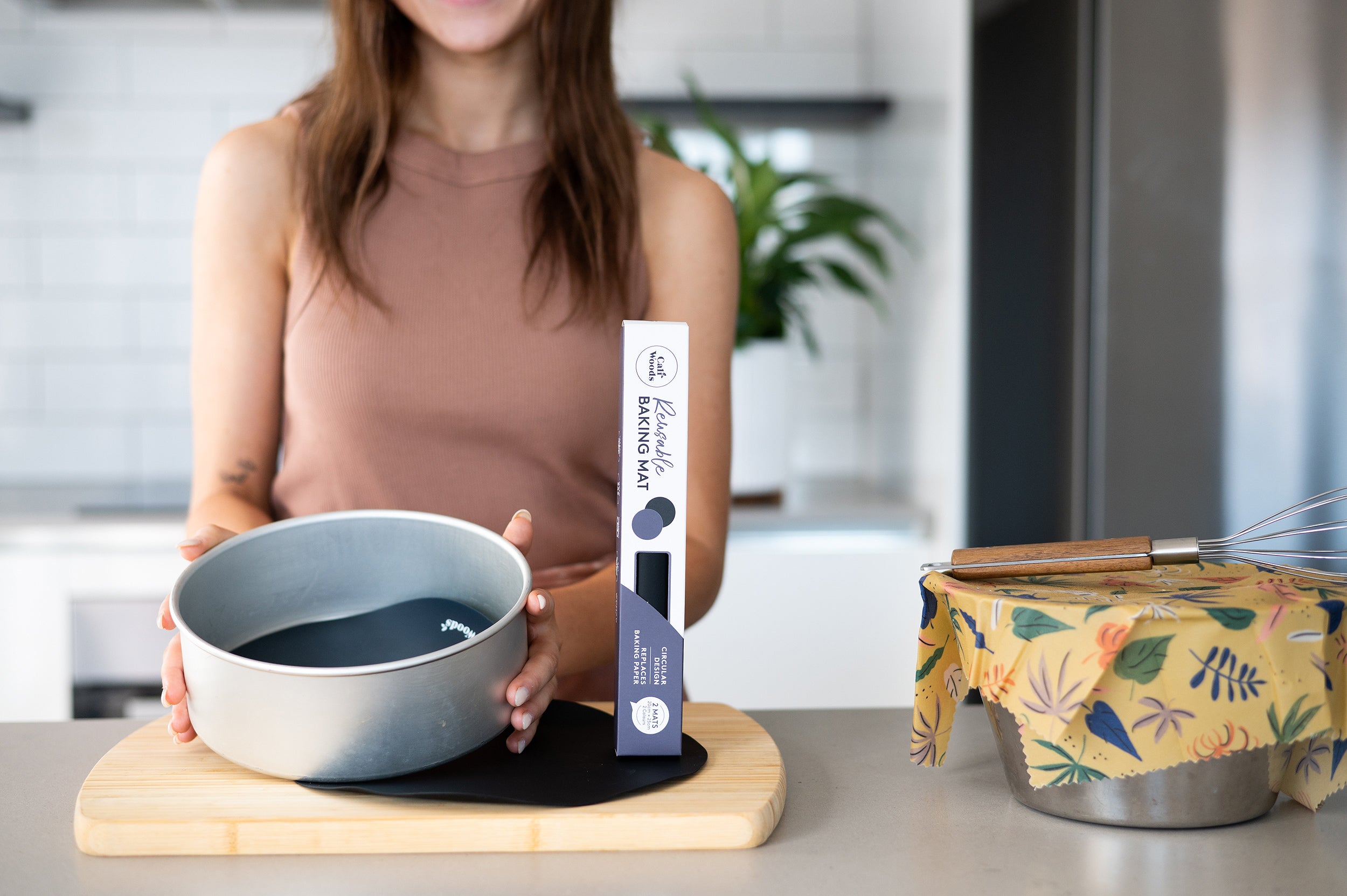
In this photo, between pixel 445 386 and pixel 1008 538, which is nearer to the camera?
pixel 445 386

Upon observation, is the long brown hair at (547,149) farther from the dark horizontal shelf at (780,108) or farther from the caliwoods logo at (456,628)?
the dark horizontal shelf at (780,108)

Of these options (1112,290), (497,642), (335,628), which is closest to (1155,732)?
(497,642)

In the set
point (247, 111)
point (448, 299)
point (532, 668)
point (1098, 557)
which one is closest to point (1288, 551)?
point (1098, 557)

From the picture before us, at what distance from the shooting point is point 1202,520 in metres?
1.39

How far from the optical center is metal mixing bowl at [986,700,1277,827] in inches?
19.4

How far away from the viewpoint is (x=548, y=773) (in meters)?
0.53

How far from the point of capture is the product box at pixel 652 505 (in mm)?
515

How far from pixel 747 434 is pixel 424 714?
1330 millimetres

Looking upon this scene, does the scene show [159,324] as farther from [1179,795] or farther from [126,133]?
[1179,795]

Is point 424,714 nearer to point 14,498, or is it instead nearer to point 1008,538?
point 1008,538

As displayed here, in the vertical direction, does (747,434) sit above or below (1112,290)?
below

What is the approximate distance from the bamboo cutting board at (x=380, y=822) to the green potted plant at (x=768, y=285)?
121cm

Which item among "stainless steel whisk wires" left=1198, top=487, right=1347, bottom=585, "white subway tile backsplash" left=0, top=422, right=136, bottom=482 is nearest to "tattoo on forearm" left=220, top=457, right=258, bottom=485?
"stainless steel whisk wires" left=1198, top=487, right=1347, bottom=585

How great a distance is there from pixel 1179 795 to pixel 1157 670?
0.23 ft
